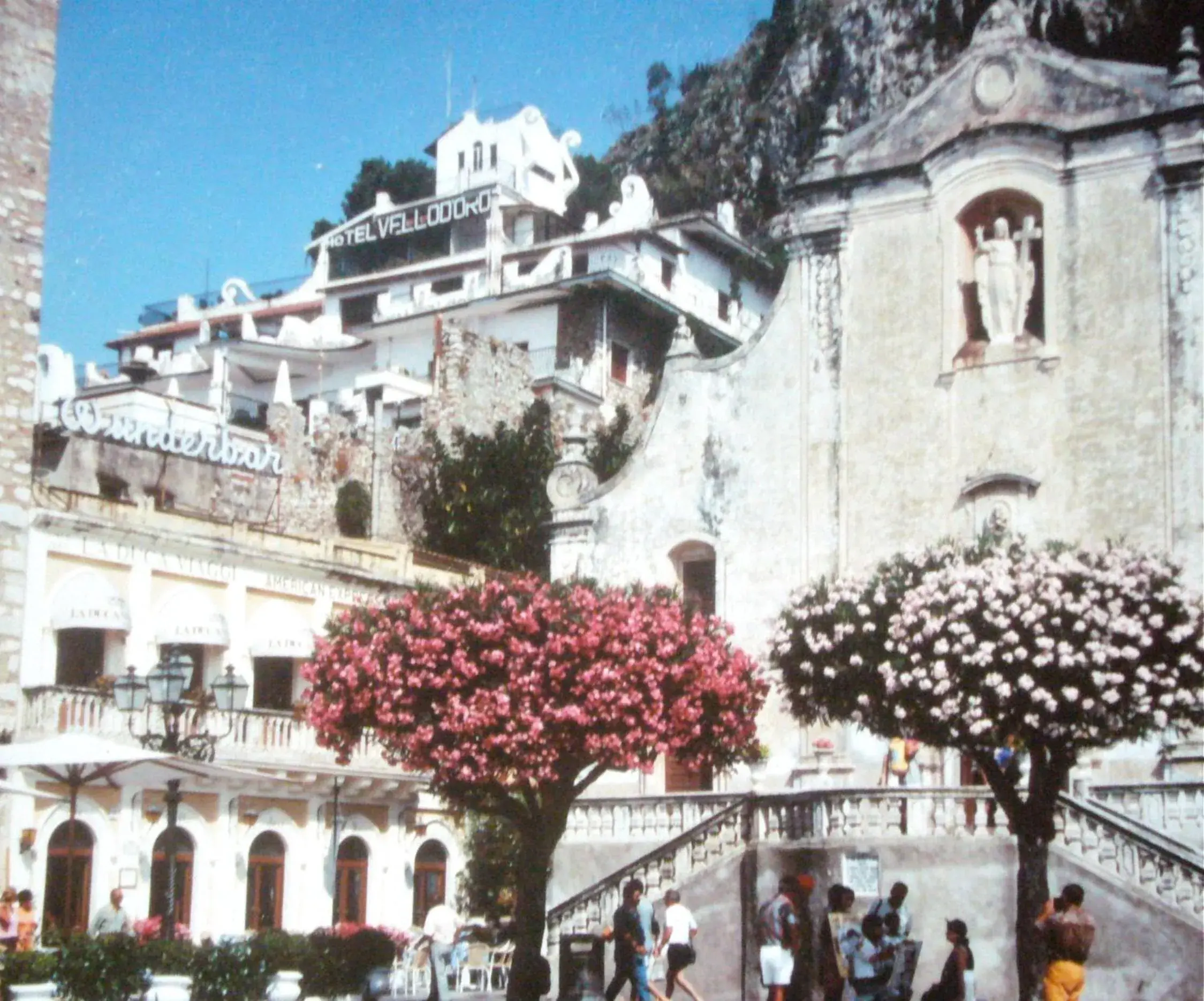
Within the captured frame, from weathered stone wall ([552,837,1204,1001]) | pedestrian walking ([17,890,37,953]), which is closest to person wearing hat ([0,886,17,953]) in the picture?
pedestrian walking ([17,890,37,953])

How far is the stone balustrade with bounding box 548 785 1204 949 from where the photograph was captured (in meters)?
24.6

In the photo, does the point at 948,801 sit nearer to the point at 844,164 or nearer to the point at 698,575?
the point at 698,575

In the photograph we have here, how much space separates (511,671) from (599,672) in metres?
1.15

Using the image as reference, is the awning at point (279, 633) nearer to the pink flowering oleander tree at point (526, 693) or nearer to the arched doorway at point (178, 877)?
the arched doorway at point (178, 877)

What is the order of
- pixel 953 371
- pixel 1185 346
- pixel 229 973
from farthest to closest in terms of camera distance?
pixel 953 371 < pixel 1185 346 < pixel 229 973

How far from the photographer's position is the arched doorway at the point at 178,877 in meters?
34.7

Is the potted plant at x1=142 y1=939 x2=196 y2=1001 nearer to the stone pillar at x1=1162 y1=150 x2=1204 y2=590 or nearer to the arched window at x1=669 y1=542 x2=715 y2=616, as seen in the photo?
the arched window at x1=669 y1=542 x2=715 y2=616

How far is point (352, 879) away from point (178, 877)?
14.8ft

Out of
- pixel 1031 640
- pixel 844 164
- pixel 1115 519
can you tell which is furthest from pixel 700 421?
pixel 1031 640

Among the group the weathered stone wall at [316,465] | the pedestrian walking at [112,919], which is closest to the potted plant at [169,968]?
the pedestrian walking at [112,919]

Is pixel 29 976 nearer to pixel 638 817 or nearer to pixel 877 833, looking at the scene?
pixel 877 833

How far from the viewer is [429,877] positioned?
133 ft

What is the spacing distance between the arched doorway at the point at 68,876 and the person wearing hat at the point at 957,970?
58.3 feet

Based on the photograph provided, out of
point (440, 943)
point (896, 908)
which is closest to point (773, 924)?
point (896, 908)
